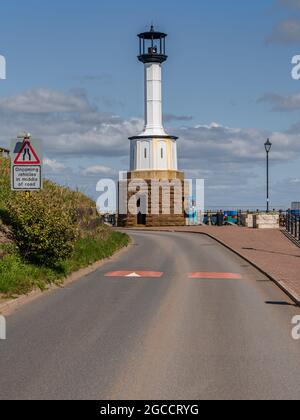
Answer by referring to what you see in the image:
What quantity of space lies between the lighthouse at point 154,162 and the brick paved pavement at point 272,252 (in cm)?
1094

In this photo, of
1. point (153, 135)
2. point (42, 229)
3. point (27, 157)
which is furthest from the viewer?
point (153, 135)

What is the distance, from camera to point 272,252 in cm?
3269

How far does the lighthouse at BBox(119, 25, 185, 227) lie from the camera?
61.3 meters

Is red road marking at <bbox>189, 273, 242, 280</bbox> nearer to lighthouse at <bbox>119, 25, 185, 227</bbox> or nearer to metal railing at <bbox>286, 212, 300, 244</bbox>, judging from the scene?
metal railing at <bbox>286, 212, 300, 244</bbox>

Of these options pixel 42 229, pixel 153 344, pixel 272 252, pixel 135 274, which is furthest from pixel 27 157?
pixel 272 252

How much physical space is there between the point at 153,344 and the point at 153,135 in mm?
50224

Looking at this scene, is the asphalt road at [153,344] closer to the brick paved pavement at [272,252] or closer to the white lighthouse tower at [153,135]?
the brick paved pavement at [272,252]

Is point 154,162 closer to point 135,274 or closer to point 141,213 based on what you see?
point 141,213

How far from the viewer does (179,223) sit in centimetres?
6366

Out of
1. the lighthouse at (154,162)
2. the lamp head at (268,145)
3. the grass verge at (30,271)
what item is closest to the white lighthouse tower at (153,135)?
the lighthouse at (154,162)

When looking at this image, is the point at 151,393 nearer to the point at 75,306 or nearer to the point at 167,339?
the point at 167,339

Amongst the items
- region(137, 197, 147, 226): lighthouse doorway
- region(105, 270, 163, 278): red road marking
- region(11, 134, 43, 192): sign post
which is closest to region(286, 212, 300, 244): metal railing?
region(137, 197, 147, 226): lighthouse doorway

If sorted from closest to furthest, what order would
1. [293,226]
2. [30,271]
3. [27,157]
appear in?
[30,271], [27,157], [293,226]
